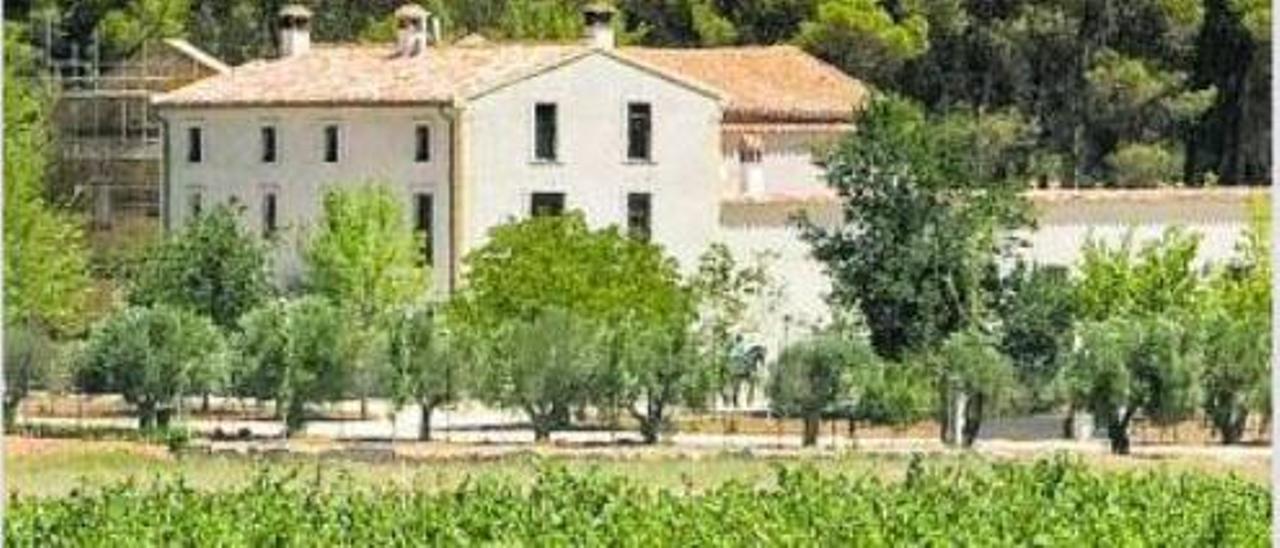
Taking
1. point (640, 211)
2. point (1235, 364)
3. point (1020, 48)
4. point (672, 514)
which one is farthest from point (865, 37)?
point (672, 514)

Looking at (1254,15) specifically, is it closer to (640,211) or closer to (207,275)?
(640,211)

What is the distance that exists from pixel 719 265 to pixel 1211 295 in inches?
110

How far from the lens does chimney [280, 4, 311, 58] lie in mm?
22828

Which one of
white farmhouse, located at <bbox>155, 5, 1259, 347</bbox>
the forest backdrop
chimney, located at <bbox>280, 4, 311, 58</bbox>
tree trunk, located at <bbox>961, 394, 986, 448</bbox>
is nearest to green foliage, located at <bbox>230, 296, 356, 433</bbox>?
tree trunk, located at <bbox>961, 394, 986, 448</bbox>

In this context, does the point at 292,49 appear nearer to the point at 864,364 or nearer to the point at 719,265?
the point at 719,265

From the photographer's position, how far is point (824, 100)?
2233cm

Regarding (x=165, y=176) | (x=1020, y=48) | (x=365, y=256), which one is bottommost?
(x=365, y=256)

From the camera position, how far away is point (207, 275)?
19469 millimetres

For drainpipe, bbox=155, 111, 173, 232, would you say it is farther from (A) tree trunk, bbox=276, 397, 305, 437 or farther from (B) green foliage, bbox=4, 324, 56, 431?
(A) tree trunk, bbox=276, 397, 305, 437

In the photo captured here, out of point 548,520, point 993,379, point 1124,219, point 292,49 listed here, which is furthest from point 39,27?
point 548,520

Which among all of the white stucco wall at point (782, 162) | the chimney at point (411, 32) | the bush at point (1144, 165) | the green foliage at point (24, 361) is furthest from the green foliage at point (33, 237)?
the bush at point (1144, 165)

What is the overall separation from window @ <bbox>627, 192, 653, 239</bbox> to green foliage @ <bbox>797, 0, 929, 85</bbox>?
4.17 m

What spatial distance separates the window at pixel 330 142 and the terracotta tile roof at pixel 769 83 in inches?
70.1

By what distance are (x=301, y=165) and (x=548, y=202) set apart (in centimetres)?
156
